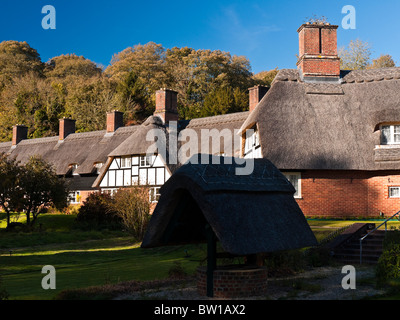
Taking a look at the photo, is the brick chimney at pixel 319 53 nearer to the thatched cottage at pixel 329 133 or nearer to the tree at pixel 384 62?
the thatched cottage at pixel 329 133

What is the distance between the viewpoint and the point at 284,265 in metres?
11.4

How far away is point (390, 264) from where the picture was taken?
33.7 feet

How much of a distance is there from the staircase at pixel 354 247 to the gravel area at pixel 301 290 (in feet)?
7.09

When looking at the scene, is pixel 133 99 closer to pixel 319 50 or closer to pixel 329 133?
pixel 319 50

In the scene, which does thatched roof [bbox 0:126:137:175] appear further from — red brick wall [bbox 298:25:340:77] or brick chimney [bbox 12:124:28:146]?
red brick wall [bbox 298:25:340:77]

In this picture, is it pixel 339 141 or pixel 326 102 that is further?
pixel 326 102

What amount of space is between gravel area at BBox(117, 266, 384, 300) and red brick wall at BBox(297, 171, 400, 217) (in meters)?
9.94

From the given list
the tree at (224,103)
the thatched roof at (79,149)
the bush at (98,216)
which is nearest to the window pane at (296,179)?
the bush at (98,216)

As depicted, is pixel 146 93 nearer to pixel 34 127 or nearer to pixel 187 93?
pixel 187 93

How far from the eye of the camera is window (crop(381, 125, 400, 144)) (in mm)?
21431

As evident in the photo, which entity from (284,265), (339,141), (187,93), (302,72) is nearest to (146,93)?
(187,93)

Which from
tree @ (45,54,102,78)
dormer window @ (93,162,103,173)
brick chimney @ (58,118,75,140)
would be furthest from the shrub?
tree @ (45,54,102,78)
